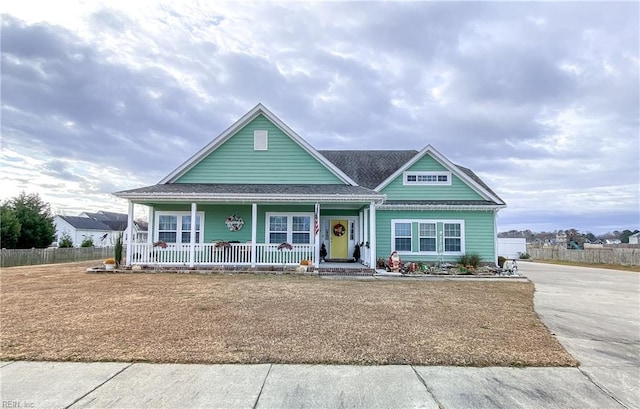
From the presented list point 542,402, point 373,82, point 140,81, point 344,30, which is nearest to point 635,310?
point 542,402

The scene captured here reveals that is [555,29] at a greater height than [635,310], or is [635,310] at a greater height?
[555,29]

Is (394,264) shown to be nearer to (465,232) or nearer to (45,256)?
(465,232)

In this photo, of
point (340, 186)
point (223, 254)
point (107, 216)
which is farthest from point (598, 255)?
point (107, 216)

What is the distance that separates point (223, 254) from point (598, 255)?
1202 inches

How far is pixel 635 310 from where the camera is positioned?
885 cm

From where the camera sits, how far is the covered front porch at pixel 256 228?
14055 mm

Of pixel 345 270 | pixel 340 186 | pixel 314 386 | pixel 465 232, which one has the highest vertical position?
pixel 340 186

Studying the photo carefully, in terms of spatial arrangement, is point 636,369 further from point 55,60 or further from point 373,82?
point 55,60

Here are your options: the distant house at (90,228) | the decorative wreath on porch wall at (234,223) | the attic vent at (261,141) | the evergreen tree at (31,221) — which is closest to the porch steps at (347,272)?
the decorative wreath on porch wall at (234,223)

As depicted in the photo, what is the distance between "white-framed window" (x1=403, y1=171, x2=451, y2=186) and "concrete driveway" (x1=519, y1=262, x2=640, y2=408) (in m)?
6.75

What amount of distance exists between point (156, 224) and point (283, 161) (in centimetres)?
650

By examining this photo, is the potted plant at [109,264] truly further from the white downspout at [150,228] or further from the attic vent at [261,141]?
the attic vent at [261,141]

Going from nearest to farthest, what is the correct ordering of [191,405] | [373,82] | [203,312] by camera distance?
[191,405]
[203,312]
[373,82]

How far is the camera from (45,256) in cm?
2170
